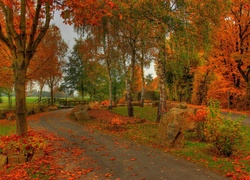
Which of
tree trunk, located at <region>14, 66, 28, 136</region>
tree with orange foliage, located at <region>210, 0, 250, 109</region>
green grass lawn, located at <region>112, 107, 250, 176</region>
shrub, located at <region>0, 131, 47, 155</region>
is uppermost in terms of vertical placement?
tree with orange foliage, located at <region>210, 0, 250, 109</region>

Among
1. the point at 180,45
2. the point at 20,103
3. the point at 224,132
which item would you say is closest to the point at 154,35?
the point at 180,45

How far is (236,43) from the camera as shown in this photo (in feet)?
70.5

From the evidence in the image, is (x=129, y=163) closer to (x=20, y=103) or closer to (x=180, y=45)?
(x=20, y=103)

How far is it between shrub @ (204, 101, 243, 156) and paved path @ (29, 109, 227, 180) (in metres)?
1.48

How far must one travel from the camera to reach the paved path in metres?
5.83

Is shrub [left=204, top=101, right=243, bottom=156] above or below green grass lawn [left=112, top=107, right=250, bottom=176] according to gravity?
above

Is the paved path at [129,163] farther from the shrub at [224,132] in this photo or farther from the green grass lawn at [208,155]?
the shrub at [224,132]

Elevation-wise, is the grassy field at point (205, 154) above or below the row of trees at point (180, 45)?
below

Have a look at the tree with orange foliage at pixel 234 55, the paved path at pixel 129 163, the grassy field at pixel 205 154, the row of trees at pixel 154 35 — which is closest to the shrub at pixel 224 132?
the grassy field at pixel 205 154

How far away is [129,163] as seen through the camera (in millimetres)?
6863

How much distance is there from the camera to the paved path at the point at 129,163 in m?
5.83

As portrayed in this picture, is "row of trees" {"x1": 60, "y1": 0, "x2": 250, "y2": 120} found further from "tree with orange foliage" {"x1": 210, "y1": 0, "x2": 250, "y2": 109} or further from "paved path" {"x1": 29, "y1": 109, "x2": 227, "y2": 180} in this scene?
"paved path" {"x1": 29, "y1": 109, "x2": 227, "y2": 180}

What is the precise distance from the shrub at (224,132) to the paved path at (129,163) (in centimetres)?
148

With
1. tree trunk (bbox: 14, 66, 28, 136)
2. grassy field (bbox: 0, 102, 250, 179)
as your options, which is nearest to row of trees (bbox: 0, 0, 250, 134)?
tree trunk (bbox: 14, 66, 28, 136)
